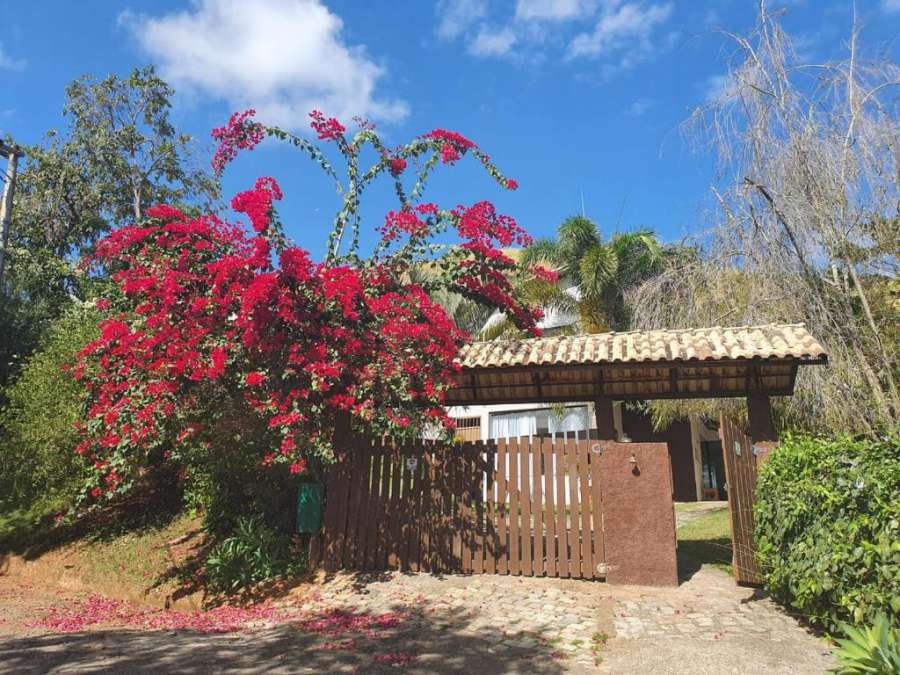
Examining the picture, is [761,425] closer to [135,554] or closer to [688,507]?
[688,507]

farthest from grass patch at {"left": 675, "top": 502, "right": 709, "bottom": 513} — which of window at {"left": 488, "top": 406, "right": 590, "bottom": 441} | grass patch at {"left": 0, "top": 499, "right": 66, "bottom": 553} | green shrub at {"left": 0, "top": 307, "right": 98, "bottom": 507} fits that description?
grass patch at {"left": 0, "top": 499, "right": 66, "bottom": 553}

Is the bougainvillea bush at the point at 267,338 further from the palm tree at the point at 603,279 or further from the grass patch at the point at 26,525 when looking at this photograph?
the palm tree at the point at 603,279

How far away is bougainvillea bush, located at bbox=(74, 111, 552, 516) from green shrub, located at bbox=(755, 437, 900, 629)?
3.73 meters

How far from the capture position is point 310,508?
845cm

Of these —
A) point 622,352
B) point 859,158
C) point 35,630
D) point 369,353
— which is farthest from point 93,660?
point 859,158

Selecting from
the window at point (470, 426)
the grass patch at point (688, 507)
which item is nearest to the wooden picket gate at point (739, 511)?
the grass patch at point (688, 507)

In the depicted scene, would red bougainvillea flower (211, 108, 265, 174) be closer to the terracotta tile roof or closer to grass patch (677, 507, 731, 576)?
the terracotta tile roof

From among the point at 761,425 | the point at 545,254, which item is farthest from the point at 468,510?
the point at 545,254

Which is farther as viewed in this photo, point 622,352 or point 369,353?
point 622,352

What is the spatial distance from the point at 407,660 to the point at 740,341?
6.23 meters

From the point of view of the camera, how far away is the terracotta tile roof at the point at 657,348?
7945mm

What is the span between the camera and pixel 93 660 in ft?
15.4

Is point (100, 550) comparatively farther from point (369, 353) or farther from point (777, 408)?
point (777, 408)

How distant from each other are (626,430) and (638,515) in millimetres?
12065
